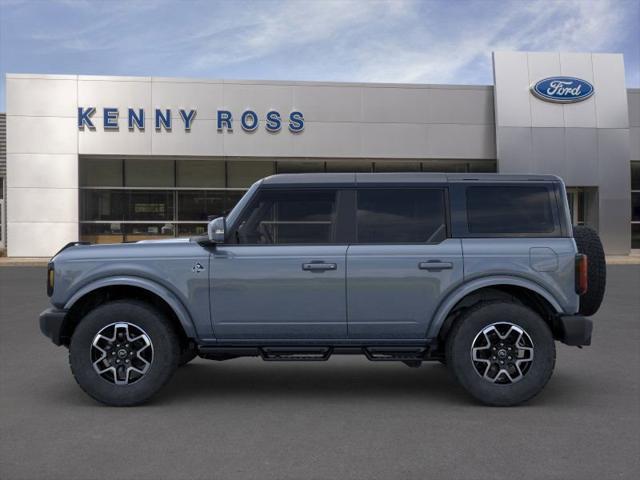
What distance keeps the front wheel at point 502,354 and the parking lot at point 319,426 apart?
17cm

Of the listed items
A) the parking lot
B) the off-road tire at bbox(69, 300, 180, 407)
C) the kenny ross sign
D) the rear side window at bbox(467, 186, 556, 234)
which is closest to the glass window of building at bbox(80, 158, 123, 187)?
the kenny ross sign

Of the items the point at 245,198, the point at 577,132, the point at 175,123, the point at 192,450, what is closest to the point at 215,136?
the point at 175,123

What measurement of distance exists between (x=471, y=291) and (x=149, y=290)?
2.70 meters

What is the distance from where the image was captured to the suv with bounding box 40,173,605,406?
5.38m

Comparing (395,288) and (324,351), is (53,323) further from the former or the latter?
(395,288)

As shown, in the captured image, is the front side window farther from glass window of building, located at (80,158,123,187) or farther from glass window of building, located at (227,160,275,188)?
glass window of building, located at (80,158,123,187)

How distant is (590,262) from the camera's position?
5801 mm

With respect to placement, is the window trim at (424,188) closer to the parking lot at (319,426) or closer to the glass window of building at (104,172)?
the parking lot at (319,426)

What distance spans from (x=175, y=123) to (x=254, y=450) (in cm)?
2324

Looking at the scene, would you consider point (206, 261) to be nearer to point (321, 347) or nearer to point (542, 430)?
point (321, 347)

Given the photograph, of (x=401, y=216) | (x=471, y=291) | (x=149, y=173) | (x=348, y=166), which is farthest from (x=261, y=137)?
(x=471, y=291)

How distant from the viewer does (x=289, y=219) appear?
5.65 m

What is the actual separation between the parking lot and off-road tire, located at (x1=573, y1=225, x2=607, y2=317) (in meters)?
0.81

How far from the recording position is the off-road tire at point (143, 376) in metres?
5.37
